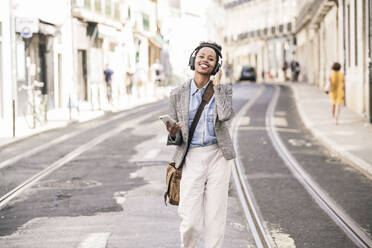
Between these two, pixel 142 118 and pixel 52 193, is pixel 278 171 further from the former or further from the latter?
pixel 142 118

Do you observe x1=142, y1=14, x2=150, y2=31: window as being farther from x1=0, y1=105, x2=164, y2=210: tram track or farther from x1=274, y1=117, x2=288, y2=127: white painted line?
x1=274, y1=117, x2=288, y2=127: white painted line

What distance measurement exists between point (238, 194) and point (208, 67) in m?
4.85

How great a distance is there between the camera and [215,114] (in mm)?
5586

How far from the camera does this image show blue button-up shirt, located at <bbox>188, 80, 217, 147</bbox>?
18.5 feet

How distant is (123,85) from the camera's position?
51.0 meters

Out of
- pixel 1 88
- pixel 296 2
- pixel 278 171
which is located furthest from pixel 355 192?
pixel 296 2

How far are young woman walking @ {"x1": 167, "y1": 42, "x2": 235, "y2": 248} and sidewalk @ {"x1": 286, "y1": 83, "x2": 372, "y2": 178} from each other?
6625 millimetres

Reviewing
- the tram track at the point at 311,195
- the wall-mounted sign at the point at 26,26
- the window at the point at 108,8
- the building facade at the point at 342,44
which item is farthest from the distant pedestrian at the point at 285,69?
Answer: the tram track at the point at 311,195

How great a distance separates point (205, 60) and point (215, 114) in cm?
36

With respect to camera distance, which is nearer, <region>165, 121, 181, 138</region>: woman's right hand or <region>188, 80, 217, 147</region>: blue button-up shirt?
<region>165, 121, 181, 138</region>: woman's right hand

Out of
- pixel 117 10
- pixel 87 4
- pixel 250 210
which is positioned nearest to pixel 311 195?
pixel 250 210

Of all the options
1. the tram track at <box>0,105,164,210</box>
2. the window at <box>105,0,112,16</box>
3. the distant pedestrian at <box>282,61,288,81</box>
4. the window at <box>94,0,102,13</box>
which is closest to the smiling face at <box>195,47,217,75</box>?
the tram track at <box>0,105,164,210</box>

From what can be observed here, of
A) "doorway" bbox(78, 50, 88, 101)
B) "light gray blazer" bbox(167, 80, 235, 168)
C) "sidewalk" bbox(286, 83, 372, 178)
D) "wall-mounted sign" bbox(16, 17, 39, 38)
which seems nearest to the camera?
"light gray blazer" bbox(167, 80, 235, 168)

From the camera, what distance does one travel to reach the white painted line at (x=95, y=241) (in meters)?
7.02
